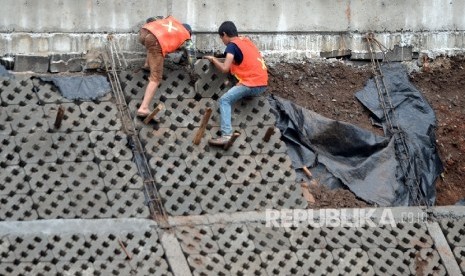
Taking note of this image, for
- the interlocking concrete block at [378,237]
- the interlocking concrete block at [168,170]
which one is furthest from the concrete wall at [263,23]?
the interlocking concrete block at [378,237]

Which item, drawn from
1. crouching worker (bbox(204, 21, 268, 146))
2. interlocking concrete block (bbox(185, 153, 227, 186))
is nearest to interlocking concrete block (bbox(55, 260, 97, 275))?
interlocking concrete block (bbox(185, 153, 227, 186))

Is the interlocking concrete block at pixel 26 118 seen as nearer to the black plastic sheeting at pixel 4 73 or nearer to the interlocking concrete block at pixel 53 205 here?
the black plastic sheeting at pixel 4 73

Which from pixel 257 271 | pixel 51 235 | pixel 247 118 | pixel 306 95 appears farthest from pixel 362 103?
pixel 51 235

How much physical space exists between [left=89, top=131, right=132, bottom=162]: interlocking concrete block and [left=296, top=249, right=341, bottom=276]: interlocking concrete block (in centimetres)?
238

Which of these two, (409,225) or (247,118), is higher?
(247,118)

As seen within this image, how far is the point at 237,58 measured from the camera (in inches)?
616

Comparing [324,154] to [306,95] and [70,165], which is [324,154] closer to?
[306,95]

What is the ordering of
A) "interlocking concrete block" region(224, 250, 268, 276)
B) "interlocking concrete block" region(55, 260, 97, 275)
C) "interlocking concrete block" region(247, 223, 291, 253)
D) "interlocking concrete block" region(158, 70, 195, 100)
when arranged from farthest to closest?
"interlocking concrete block" region(158, 70, 195, 100) → "interlocking concrete block" region(247, 223, 291, 253) → "interlocking concrete block" region(224, 250, 268, 276) → "interlocking concrete block" region(55, 260, 97, 275)

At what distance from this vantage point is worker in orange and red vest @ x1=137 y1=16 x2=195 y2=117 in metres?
15.4

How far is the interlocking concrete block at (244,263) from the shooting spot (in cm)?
1443

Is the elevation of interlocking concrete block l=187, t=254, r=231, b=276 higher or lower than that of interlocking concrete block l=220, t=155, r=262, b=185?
lower

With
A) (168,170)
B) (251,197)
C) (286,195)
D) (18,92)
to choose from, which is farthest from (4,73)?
(286,195)

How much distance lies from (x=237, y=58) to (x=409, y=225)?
2.91 m

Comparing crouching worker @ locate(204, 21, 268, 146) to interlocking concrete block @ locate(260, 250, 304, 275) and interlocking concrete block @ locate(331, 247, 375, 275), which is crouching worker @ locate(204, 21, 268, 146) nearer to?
interlocking concrete block @ locate(260, 250, 304, 275)
